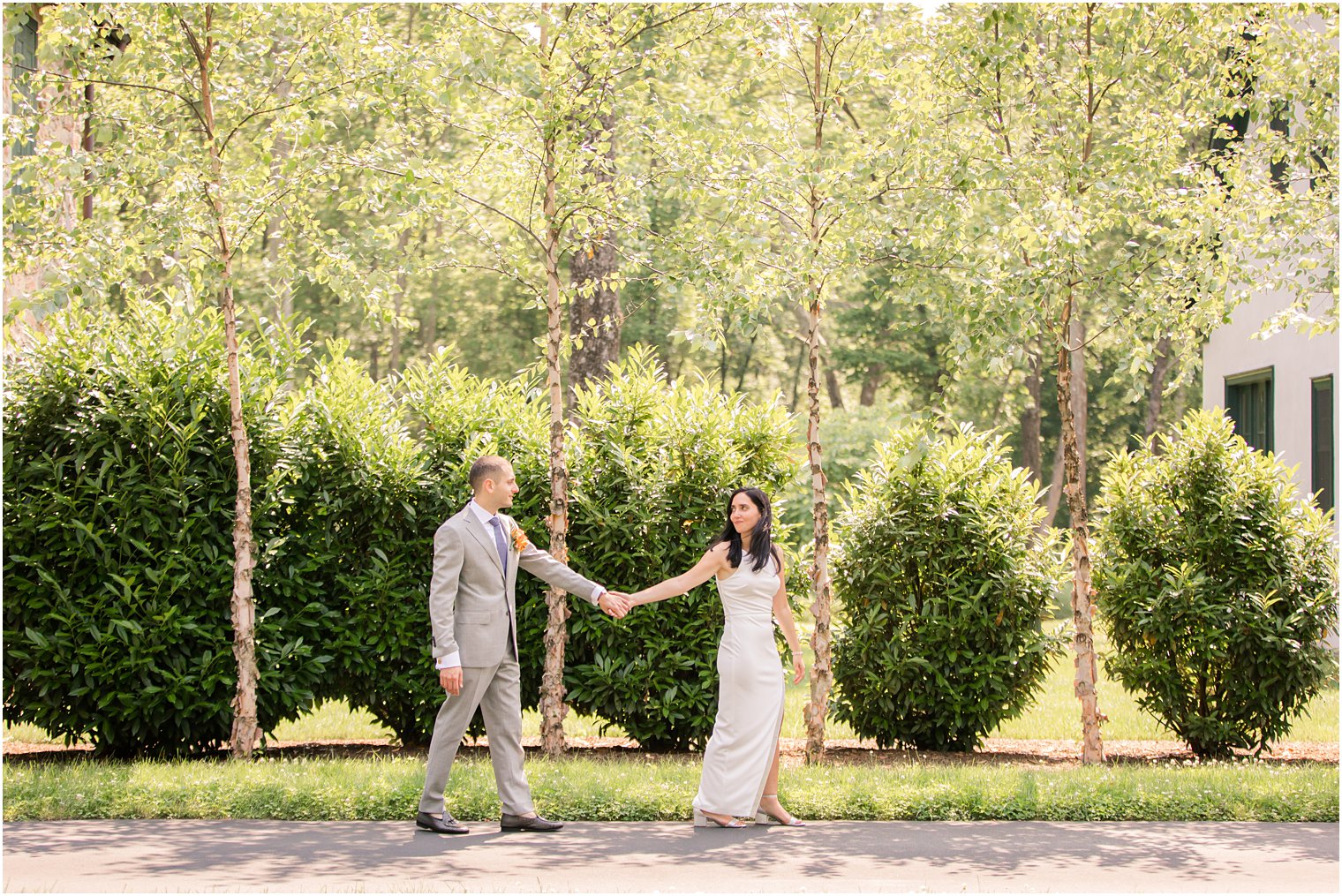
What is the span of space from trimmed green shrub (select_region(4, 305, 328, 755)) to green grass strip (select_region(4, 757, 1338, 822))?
114 cm

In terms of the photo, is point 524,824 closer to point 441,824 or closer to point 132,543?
point 441,824

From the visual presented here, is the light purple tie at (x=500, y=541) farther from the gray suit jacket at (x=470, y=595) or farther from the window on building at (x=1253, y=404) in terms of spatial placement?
the window on building at (x=1253, y=404)

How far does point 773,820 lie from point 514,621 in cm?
198

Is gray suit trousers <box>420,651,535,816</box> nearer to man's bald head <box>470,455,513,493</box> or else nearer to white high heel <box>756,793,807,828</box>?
man's bald head <box>470,455,513,493</box>

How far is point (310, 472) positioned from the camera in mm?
10367

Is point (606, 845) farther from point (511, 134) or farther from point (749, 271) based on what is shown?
point (511, 134)

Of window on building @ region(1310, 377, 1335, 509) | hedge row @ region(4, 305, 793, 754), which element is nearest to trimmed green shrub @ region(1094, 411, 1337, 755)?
hedge row @ region(4, 305, 793, 754)

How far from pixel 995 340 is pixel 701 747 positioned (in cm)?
413

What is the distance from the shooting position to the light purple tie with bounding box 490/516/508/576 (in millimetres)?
7777

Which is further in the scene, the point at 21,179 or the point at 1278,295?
the point at 1278,295

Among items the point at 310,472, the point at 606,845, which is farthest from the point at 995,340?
the point at 310,472

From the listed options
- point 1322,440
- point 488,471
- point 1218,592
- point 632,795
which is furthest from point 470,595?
point 1322,440

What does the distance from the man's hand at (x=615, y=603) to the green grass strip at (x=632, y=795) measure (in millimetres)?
1112

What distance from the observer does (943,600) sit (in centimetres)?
1076
